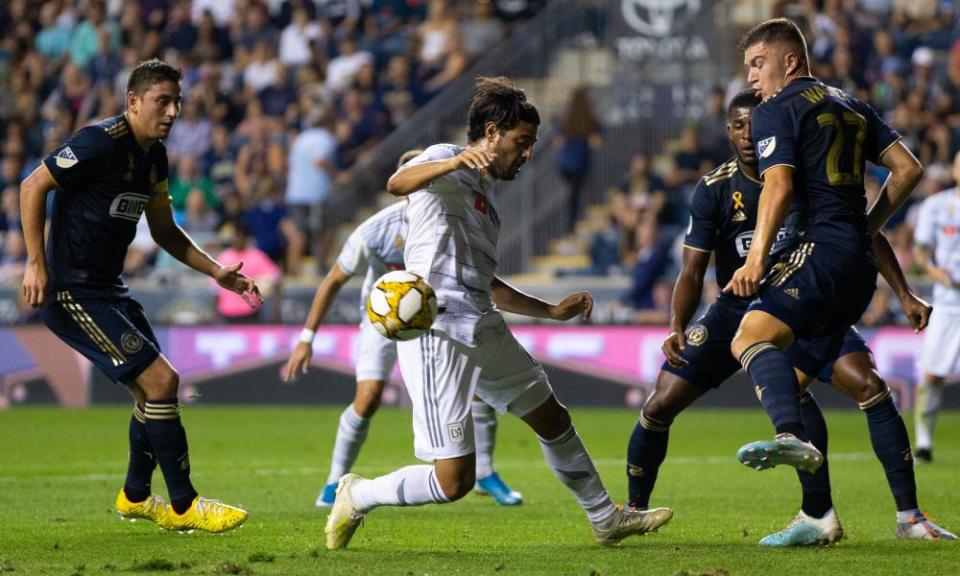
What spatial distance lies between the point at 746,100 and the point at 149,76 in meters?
2.99

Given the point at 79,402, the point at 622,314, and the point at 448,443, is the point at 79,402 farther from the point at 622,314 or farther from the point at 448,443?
the point at 448,443

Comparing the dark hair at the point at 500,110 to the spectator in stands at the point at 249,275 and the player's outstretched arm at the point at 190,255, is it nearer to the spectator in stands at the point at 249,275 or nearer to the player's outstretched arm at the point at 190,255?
the player's outstretched arm at the point at 190,255

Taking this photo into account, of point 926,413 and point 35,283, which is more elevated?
point 35,283

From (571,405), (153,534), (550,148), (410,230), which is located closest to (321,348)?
(571,405)

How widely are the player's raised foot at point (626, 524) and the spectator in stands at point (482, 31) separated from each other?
16661 millimetres

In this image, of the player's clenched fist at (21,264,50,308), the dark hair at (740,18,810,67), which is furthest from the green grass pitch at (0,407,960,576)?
the dark hair at (740,18,810,67)

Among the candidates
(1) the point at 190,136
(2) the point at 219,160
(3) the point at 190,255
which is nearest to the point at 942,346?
(3) the point at 190,255

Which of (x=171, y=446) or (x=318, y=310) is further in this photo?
(x=318, y=310)

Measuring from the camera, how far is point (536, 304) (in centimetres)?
707

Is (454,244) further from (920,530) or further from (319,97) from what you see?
(319,97)

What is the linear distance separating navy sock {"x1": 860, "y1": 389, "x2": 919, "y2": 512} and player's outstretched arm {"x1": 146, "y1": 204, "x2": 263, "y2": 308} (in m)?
3.20

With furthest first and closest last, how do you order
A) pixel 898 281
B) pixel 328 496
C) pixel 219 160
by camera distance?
1. pixel 219 160
2. pixel 328 496
3. pixel 898 281

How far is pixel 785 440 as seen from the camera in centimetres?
593

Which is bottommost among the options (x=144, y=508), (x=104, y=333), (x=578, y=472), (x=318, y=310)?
(x=144, y=508)
